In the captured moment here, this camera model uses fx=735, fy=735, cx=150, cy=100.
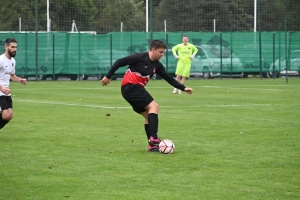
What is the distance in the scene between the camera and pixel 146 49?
38.9 metres

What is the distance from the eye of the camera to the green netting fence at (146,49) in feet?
124

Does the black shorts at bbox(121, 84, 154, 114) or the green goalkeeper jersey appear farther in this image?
the green goalkeeper jersey

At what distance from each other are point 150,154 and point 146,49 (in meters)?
28.2

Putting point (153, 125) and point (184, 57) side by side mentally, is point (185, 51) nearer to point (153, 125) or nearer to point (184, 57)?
point (184, 57)

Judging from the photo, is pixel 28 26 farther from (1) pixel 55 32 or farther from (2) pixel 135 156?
(2) pixel 135 156

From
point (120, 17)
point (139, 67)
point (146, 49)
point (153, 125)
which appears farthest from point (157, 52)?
point (120, 17)

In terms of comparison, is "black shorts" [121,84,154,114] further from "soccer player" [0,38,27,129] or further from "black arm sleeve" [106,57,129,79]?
"soccer player" [0,38,27,129]

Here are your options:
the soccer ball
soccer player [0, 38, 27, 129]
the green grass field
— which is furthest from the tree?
the soccer ball

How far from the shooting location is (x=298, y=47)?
1563 inches

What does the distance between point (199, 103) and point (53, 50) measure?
60.0 ft

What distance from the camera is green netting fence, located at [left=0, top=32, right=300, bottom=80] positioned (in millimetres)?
37906

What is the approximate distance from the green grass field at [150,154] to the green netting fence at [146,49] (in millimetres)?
18005

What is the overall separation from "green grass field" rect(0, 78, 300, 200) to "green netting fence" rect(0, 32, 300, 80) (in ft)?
59.1

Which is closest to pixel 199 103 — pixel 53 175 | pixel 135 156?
pixel 135 156
